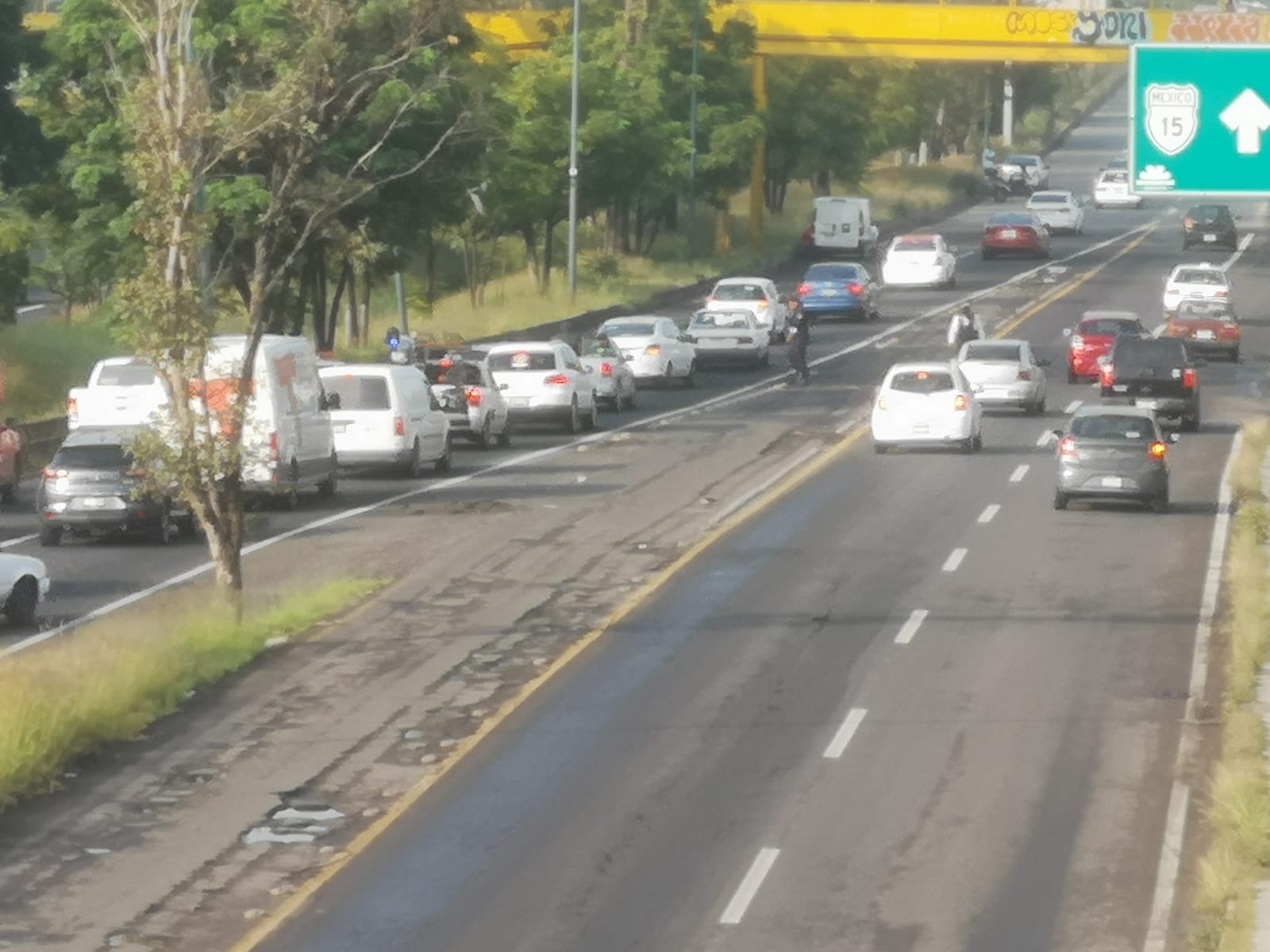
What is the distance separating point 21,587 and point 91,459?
6433 millimetres

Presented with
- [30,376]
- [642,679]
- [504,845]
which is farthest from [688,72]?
[504,845]

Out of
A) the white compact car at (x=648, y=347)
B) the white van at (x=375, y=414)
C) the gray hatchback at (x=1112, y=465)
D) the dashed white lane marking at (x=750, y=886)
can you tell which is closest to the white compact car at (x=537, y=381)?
the white van at (x=375, y=414)

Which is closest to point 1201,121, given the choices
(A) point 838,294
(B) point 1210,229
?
(A) point 838,294

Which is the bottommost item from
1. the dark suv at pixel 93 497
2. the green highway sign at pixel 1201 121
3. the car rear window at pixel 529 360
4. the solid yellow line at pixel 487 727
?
the solid yellow line at pixel 487 727

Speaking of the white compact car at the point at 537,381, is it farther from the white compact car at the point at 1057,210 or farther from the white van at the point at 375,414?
the white compact car at the point at 1057,210

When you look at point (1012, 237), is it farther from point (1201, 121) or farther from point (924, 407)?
point (1201, 121)

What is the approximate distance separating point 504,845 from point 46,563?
1485 centimetres

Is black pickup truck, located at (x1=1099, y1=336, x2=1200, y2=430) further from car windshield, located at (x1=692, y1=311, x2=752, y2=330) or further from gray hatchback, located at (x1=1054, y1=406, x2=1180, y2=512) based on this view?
car windshield, located at (x1=692, y1=311, x2=752, y2=330)

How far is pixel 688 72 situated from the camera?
8362 cm

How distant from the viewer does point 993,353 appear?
4719cm

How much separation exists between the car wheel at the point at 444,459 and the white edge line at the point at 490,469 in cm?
49

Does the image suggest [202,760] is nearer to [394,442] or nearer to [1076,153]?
[394,442]

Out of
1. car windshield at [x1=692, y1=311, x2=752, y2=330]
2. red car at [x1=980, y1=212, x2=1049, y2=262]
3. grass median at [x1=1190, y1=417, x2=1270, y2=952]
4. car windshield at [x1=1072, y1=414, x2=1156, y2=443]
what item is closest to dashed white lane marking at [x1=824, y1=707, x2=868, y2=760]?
grass median at [x1=1190, y1=417, x2=1270, y2=952]

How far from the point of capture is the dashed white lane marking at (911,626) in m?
24.4
